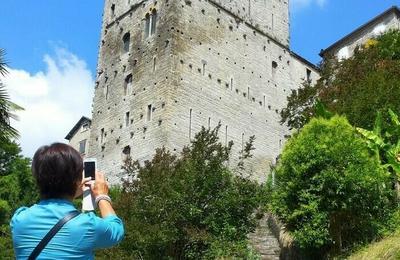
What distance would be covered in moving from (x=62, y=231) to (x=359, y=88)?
17212mm

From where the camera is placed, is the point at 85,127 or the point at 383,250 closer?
the point at 383,250

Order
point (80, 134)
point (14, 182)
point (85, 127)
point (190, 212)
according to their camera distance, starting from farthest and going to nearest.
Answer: point (80, 134)
point (85, 127)
point (14, 182)
point (190, 212)

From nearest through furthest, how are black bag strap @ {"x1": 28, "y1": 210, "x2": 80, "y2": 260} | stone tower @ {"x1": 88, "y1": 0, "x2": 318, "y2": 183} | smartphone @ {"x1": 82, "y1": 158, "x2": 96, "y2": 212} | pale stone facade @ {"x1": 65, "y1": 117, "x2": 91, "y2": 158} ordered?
black bag strap @ {"x1": 28, "y1": 210, "x2": 80, "y2": 260} < smartphone @ {"x1": 82, "y1": 158, "x2": 96, "y2": 212} < stone tower @ {"x1": 88, "y1": 0, "x2": 318, "y2": 183} < pale stone facade @ {"x1": 65, "y1": 117, "x2": 91, "y2": 158}

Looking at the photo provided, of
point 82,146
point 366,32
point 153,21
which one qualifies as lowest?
point 82,146

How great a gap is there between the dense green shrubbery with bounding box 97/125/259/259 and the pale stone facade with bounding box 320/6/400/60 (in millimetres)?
18741

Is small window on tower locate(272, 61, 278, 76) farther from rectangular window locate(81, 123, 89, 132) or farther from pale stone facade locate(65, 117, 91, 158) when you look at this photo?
rectangular window locate(81, 123, 89, 132)

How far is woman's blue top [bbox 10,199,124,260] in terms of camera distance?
2.96 metres

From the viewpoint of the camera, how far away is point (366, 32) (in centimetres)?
3419

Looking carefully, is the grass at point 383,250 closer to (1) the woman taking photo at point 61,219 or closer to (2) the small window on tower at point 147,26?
(1) the woman taking photo at point 61,219

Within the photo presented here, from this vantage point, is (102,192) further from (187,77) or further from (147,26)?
(147,26)

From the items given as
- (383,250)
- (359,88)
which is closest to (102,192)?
(383,250)

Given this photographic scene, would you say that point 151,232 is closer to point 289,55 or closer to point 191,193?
point 191,193

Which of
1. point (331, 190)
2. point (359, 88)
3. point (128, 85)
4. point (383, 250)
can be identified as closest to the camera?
point (383, 250)

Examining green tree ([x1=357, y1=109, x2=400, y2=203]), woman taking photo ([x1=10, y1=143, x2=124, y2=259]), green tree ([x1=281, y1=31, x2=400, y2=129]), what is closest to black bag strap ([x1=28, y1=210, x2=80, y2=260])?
woman taking photo ([x1=10, y1=143, x2=124, y2=259])
